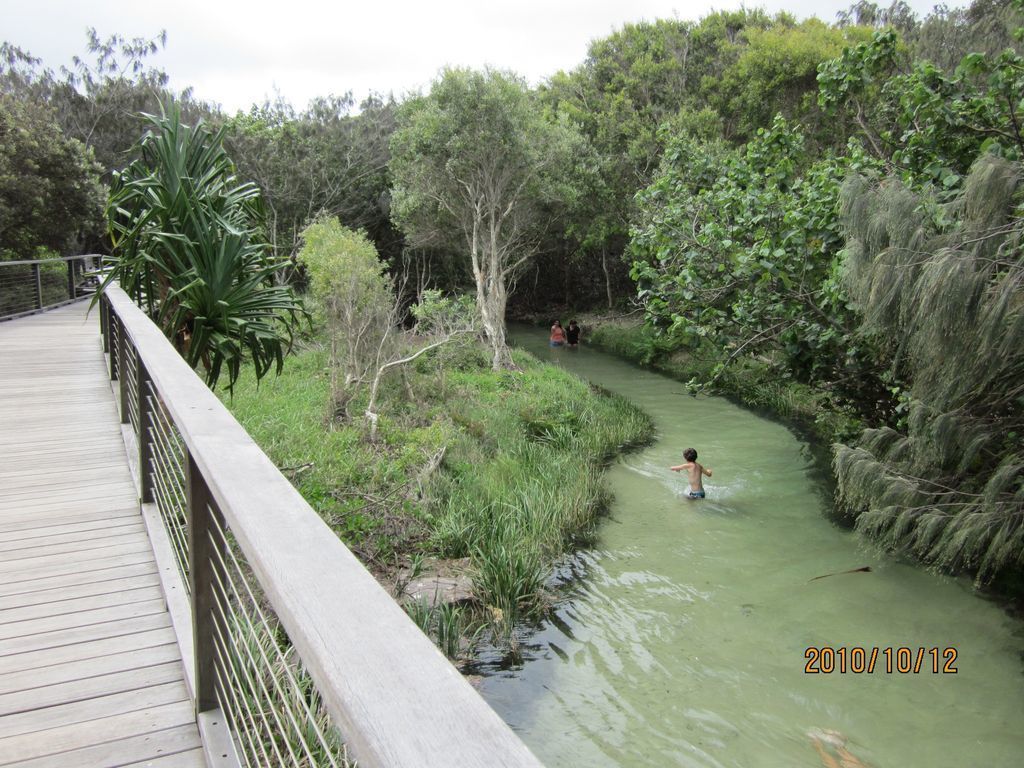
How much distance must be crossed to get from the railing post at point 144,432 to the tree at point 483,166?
476 inches

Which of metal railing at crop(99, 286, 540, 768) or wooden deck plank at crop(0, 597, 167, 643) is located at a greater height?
metal railing at crop(99, 286, 540, 768)

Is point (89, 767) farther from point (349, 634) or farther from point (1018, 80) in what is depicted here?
point (1018, 80)

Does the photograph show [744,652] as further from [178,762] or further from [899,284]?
[178,762]

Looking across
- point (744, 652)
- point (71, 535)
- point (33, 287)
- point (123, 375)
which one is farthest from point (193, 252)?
point (33, 287)

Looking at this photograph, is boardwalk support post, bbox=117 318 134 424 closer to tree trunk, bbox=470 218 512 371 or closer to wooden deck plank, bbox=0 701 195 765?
wooden deck plank, bbox=0 701 195 765

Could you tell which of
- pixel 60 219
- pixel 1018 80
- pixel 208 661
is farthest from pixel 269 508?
pixel 60 219

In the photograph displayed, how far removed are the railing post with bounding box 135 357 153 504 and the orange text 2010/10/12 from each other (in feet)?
15.1

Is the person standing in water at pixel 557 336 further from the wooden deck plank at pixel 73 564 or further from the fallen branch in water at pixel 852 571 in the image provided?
the wooden deck plank at pixel 73 564

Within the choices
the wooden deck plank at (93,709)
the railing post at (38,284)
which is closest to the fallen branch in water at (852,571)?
the wooden deck plank at (93,709)

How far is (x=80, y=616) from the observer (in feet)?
8.07

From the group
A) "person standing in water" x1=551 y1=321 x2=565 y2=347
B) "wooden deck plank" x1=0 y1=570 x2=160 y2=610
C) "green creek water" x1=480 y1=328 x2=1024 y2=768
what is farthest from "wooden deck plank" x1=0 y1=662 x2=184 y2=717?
"person standing in water" x1=551 y1=321 x2=565 y2=347

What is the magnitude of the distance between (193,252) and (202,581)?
13.0 ft

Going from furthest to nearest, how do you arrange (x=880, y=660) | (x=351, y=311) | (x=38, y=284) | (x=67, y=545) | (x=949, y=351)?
(x=351, y=311), (x=38, y=284), (x=880, y=660), (x=949, y=351), (x=67, y=545)

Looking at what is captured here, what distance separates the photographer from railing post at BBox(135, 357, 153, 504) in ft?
10.5
